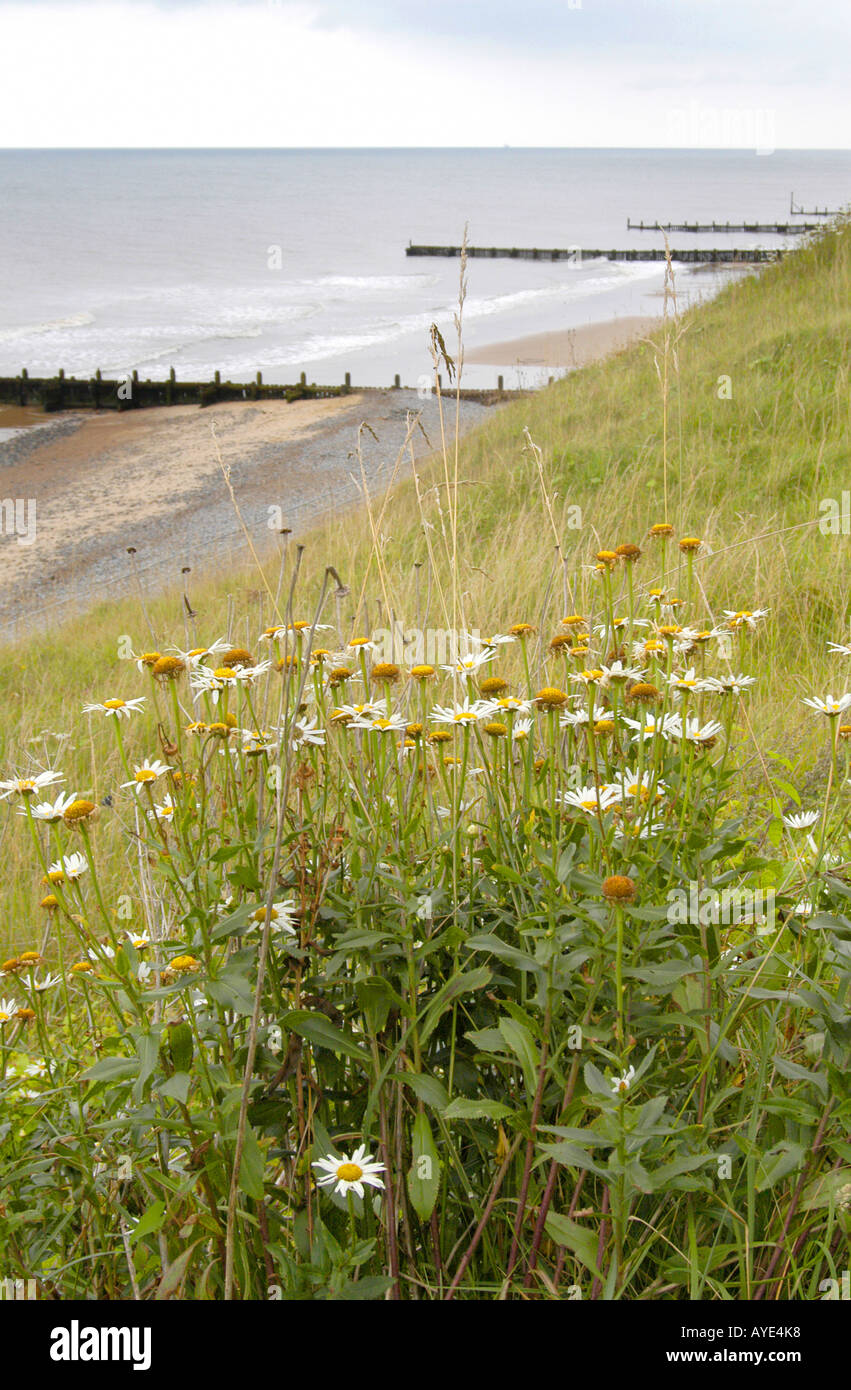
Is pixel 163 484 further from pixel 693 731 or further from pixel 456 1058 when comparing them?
pixel 456 1058

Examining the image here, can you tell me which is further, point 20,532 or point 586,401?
point 20,532

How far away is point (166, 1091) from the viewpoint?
1237mm

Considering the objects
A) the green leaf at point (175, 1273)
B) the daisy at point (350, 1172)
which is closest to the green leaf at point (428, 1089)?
the daisy at point (350, 1172)

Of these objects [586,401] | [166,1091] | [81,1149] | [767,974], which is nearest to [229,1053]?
[166,1091]

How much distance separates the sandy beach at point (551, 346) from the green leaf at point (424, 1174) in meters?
27.3

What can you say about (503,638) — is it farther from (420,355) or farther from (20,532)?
(420,355)

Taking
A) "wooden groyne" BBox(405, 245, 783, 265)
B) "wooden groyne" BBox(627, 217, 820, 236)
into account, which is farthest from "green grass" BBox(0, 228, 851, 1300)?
"wooden groyne" BBox(627, 217, 820, 236)

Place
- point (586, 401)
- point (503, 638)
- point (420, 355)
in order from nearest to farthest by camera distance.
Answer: point (503, 638)
point (586, 401)
point (420, 355)

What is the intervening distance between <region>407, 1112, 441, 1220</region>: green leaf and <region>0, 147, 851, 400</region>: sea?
1601 cm

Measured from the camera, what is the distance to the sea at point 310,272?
3766cm

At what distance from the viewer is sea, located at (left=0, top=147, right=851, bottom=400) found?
124 feet

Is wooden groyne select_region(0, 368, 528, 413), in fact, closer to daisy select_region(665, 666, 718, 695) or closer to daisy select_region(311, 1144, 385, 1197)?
daisy select_region(665, 666, 718, 695)

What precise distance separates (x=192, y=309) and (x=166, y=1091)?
52791 millimetres

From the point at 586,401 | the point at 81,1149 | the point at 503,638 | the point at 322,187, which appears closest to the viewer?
the point at 81,1149
